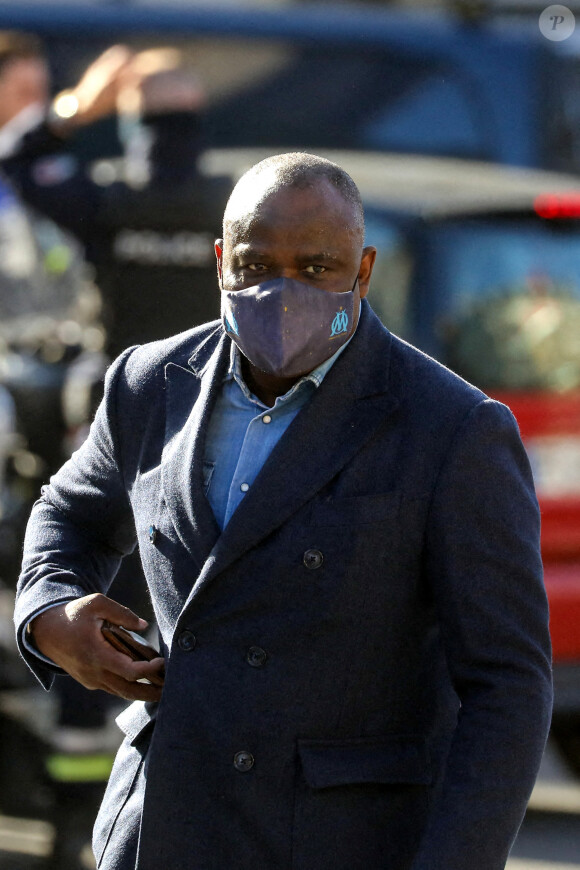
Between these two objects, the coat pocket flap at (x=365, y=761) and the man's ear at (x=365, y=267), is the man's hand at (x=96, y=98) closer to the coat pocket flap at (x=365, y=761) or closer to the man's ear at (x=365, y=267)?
the man's ear at (x=365, y=267)

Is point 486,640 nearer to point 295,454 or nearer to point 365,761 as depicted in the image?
point 365,761

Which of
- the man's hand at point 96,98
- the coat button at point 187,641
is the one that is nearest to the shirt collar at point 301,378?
the coat button at point 187,641

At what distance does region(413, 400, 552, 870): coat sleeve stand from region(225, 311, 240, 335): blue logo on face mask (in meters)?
0.35

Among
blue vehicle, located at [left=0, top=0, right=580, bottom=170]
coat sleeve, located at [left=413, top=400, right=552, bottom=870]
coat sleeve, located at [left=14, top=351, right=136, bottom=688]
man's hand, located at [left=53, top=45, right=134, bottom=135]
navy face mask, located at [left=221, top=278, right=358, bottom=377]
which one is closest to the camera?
coat sleeve, located at [left=413, top=400, right=552, bottom=870]

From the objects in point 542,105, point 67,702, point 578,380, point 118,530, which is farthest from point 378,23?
point 118,530

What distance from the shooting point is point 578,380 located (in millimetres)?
5078

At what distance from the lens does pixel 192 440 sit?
201cm

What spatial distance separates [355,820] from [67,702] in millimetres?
2413

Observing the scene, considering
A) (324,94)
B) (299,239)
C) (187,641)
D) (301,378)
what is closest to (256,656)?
(187,641)

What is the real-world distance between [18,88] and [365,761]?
564cm

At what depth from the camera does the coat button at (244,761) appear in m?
1.90

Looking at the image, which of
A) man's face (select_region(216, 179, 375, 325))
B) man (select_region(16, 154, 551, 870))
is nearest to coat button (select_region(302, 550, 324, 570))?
man (select_region(16, 154, 551, 870))

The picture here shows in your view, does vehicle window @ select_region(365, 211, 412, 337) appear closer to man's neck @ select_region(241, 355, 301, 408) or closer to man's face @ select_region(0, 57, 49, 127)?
man's face @ select_region(0, 57, 49, 127)

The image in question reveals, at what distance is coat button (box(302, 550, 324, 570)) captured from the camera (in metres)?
1.86
